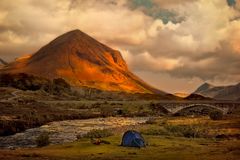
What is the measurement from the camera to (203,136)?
179 ft

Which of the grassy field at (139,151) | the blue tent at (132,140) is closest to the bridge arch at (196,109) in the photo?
the grassy field at (139,151)

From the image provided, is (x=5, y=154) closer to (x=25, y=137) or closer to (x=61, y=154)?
(x=61, y=154)

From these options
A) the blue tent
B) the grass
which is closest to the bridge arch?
the grass

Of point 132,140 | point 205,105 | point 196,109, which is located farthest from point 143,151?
point 196,109

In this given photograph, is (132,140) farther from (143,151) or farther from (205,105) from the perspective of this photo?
(205,105)

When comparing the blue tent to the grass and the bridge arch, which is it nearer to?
the grass

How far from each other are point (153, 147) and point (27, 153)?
1171 centimetres

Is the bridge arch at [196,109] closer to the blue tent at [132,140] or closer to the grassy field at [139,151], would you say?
the grassy field at [139,151]

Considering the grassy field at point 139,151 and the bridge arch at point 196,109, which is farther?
the bridge arch at point 196,109

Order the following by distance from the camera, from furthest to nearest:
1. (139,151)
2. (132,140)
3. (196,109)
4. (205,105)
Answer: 1. (196,109)
2. (205,105)
3. (132,140)
4. (139,151)

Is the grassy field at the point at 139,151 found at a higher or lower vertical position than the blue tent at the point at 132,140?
lower

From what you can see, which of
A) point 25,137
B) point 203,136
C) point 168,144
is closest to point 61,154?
point 168,144

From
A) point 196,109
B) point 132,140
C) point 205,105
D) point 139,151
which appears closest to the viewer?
point 139,151

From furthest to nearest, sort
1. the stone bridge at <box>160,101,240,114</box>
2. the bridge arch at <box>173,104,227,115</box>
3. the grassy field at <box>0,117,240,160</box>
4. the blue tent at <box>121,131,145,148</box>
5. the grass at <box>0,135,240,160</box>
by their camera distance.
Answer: the bridge arch at <box>173,104,227,115</box> → the stone bridge at <box>160,101,240,114</box> → the blue tent at <box>121,131,145,148</box> → the grass at <box>0,135,240,160</box> → the grassy field at <box>0,117,240,160</box>
